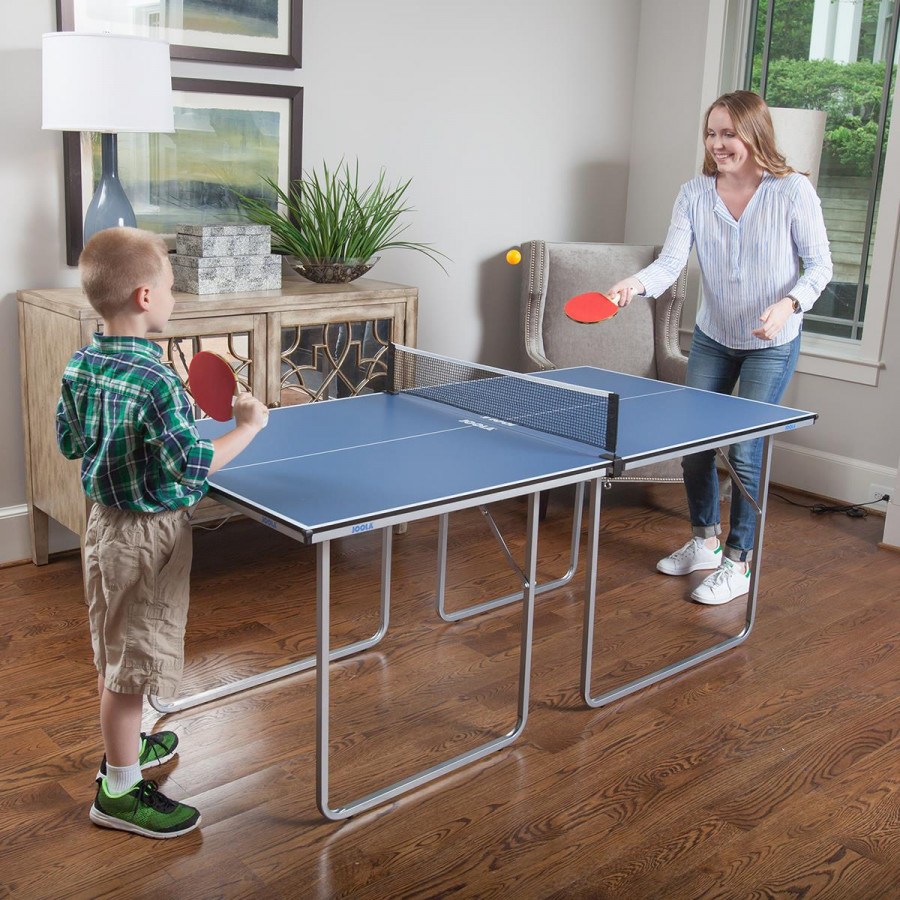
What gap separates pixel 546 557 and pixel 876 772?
5.01 feet

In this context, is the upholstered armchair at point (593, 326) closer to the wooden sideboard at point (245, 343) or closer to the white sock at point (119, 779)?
the wooden sideboard at point (245, 343)

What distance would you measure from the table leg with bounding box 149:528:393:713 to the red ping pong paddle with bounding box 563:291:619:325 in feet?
2.45

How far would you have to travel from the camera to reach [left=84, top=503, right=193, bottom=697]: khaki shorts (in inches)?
80.9

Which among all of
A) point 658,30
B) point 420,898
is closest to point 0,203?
point 420,898

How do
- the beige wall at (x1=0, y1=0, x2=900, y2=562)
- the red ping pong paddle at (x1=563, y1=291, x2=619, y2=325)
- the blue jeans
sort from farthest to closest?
the beige wall at (x1=0, y1=0, x2=900, y2=562) → the blue jeans → the red ping pong paddle at (x1=563, y1=291, x2=619, y2=325)

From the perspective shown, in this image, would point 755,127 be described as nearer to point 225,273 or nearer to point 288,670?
point 225,273

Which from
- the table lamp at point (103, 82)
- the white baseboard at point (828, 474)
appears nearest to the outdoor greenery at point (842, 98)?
the white baseboard at point (828, 474)

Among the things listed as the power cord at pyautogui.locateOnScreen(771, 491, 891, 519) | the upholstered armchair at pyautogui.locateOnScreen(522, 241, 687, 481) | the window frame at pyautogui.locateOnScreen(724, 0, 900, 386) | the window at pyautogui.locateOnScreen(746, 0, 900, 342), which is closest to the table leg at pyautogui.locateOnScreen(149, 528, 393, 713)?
the upholstered armchair at pyautogui.locateOnScreen(522, 241, 687, 481)

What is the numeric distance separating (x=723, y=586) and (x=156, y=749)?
1904 millimetres

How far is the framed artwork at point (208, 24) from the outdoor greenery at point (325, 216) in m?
0.43

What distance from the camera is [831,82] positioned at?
456 centimetres

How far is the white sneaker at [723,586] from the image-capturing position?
3496 millimetres

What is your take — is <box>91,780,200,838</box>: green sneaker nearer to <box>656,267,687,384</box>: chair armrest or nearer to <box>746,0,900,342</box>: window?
<box>656,267,687,384</box>: chair armrest

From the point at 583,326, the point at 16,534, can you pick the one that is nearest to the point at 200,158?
the point at 16,534
